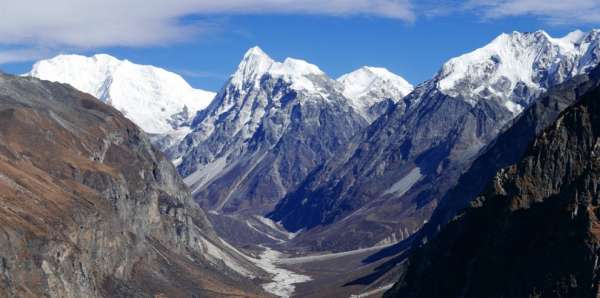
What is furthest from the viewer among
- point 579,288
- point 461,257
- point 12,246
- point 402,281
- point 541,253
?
point 12,246

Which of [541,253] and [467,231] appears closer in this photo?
[541,253]

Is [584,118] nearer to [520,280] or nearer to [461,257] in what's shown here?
[461,257]

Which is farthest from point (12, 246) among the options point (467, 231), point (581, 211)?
point (581, 211)

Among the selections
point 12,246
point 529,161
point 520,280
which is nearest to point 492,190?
point 529,161

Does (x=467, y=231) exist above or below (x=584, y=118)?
below

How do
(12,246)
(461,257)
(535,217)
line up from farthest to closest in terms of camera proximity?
1. (12,246)
2. (461,257)
3. (535,217)

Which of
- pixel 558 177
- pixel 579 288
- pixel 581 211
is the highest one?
pixel 558 177
